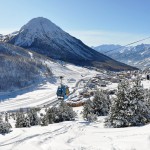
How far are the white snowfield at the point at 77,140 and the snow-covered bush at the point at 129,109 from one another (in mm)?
6342

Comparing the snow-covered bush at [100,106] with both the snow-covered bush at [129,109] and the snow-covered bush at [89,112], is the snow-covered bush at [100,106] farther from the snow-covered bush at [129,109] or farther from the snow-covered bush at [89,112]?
the snow-covered bush at [129,109]

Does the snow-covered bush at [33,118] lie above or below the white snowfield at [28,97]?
above

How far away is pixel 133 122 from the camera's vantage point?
33.5m

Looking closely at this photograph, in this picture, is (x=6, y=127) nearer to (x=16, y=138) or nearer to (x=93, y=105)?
(x=16, y=138)

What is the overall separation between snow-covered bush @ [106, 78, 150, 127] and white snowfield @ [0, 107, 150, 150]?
634cm

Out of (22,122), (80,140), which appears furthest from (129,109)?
(22,122)

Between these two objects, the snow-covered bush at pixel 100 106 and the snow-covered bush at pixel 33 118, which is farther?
the snow-covered bush at pixel 100 106

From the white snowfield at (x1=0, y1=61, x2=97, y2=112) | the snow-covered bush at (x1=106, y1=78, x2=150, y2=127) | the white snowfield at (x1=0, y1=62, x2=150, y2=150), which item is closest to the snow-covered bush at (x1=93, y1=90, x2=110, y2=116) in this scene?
the snow-covered bush at (x1=106, y1=78, x2=150, y2=127)

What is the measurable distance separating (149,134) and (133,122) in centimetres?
1072

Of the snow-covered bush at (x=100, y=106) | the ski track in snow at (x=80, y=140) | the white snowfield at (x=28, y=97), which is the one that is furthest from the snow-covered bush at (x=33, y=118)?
the white snowfield at (x=28, y=97)

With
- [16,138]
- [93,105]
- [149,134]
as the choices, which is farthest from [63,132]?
[93,105]

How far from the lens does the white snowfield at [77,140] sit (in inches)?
837

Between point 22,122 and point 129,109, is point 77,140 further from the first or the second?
point 22,122

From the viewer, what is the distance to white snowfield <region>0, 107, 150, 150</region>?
69.8 feet
